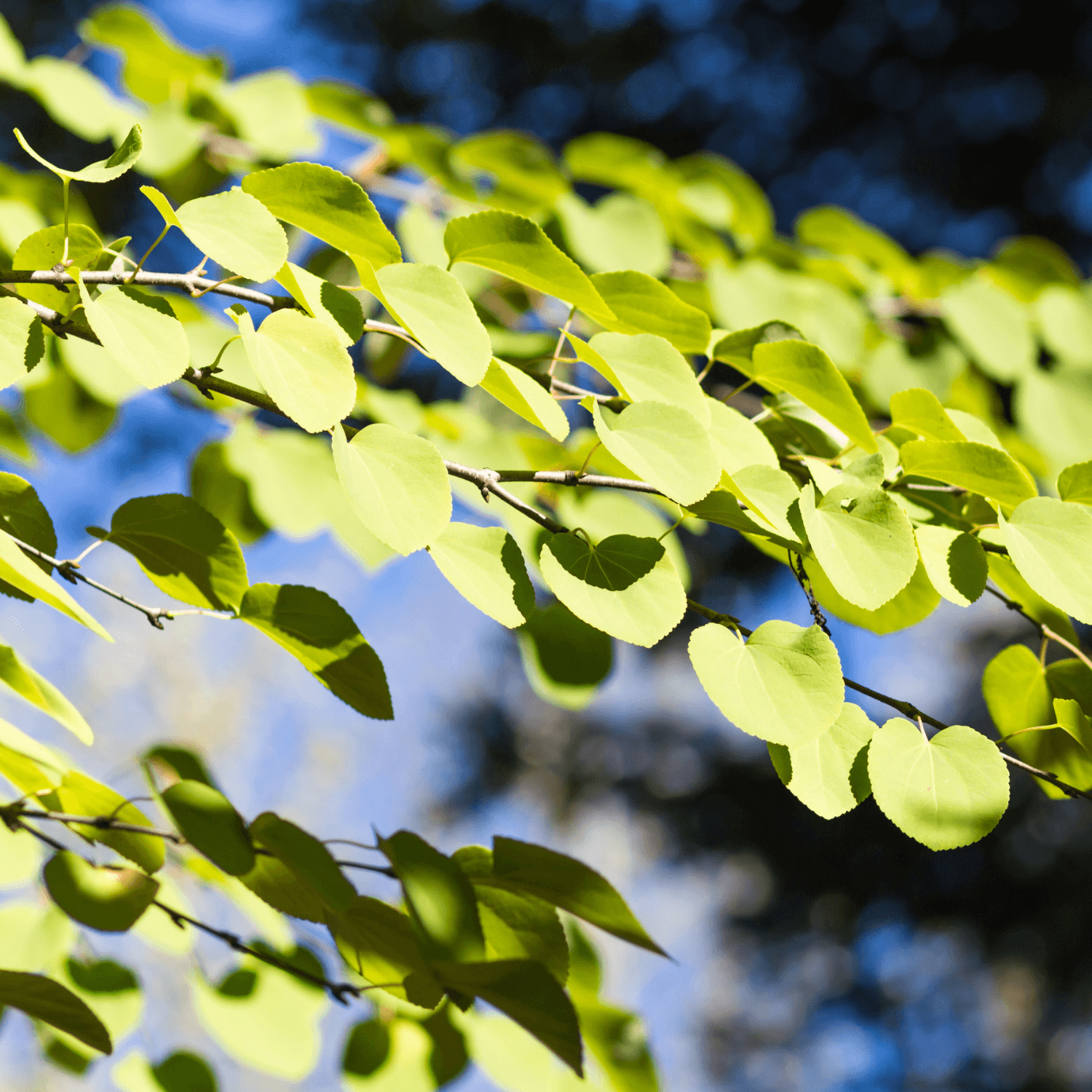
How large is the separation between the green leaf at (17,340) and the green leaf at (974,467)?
0.35 metres

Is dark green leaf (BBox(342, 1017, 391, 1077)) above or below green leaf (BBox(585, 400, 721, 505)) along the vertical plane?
below

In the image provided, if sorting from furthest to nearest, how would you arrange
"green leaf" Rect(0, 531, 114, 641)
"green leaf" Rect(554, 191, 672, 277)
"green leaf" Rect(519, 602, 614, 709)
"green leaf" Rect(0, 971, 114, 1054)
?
"green leaf" Rect(554, 191, 672, 277) < "green leaf" Rect(519, 602, 614, 709) < "green leaf" Rect(0, 971, 114, 1054) < "green leaf" Rect(0, 531, 114, 641)

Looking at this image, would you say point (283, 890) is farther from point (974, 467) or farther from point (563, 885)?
point (974, 467)

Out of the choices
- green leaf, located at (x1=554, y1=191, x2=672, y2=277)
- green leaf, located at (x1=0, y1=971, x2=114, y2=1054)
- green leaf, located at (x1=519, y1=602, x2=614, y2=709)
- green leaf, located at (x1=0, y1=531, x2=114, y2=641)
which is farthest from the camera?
green leaf, located at (x1=554, y1=191, x2=672, y2=277)

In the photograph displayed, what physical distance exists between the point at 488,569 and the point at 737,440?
5.5 inches

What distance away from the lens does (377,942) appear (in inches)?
16.2

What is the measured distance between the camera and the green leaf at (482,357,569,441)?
1.11ft

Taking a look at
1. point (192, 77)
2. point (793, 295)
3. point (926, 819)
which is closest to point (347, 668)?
point (926, 819)

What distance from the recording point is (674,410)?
34cm

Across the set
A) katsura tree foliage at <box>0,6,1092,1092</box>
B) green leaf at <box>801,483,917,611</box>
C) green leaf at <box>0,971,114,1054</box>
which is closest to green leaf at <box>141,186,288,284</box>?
katsura tree foliage at <box>0,6,1092,1092</box>

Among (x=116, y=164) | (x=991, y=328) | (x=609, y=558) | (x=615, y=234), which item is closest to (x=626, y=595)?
(x=609, y=558)

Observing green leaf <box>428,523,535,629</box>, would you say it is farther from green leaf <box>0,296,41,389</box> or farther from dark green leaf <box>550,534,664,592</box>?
green leaf <box>0,296,41,389</box>

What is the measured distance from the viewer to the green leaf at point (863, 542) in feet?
1.04

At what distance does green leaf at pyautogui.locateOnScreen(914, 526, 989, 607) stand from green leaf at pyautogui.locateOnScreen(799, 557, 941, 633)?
36 mm
